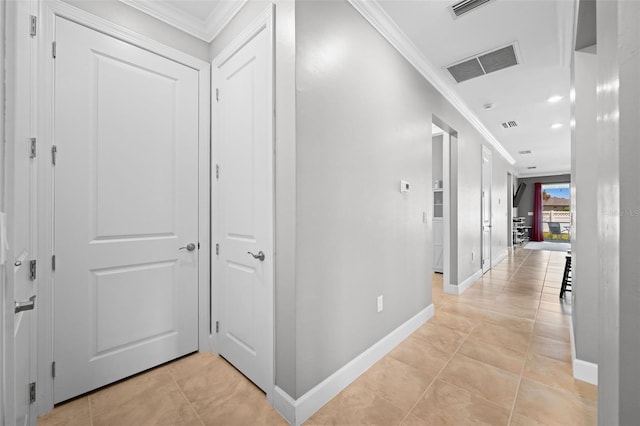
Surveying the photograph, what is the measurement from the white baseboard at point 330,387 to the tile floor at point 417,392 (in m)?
0.04

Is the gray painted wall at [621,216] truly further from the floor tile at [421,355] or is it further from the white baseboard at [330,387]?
the floor tile at [421,355]

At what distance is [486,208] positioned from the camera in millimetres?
5219

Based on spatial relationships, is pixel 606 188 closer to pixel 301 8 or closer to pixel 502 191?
pixel 301 8

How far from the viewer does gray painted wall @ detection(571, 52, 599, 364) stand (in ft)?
5.81

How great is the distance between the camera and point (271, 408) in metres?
1.58

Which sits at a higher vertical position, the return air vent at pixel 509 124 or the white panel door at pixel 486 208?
the return air vent at pixel 509 124

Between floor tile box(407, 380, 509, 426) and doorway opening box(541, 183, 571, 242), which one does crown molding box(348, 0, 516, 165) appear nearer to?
floor tile box(407, 380, 509, 426)

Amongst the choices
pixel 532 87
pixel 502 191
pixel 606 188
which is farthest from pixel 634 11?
pixel 502 191

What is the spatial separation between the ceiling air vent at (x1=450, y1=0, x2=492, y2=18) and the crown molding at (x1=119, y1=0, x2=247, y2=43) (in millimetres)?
1551

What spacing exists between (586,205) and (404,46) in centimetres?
187

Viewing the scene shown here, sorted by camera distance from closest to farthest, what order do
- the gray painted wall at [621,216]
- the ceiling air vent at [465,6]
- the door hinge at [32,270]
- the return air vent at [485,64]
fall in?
the gray painted wall at [621,216] < the door hinge at [32,270] < the ceiling air vent at [465,6] < the return air vent at [485,64]

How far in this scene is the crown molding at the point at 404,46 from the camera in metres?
1.98

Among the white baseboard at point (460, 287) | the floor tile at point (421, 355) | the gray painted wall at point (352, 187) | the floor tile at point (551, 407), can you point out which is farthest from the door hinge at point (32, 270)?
the white baseboard at point (460, 287)

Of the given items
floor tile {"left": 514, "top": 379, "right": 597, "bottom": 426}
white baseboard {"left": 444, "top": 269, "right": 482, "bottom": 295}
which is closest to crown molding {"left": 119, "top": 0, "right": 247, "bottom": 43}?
floor tile {"left": 514, "top": 379, "right": 597, "bottom": 426}
